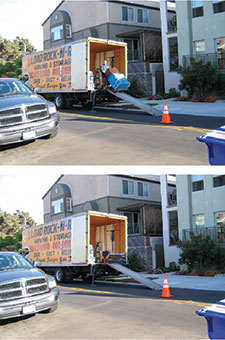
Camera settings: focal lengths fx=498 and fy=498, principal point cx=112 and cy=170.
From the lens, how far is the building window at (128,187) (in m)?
36.3

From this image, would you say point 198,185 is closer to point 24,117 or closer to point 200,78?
point 200,78

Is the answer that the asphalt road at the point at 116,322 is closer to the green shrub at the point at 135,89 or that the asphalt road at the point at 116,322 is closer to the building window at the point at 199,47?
the building window at the point at 199,47

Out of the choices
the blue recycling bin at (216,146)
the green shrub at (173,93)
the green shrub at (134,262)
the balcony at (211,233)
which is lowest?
the green shrub at (134,262)

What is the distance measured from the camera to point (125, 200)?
119ft

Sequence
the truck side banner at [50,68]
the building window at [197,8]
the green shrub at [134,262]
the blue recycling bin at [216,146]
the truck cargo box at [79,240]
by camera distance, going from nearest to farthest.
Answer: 1. the blue recycling bin at [216,146]
2. the truck cargo box at [79,240]
3. the truck side banner at [50,68]
4. the green shrub at [134,262]
5. the building window at [197,8]

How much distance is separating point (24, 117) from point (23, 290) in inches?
208

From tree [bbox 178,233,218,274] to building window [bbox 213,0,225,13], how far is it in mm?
16090

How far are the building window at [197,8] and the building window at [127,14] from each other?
10262mm

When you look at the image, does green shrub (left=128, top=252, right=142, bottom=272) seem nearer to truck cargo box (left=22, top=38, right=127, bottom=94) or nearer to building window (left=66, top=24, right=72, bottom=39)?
A: truck cargo box (left=22, top=38, right=127, bottom=94)

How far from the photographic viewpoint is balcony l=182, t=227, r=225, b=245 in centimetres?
2581

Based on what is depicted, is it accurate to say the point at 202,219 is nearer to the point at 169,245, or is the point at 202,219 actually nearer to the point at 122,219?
the point at 169,245

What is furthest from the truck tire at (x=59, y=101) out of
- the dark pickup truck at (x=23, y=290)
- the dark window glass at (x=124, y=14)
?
the dark window glass at (x=124, y=14)

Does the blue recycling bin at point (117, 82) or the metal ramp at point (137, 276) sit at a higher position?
the blue recycling bin at point (117, 82)

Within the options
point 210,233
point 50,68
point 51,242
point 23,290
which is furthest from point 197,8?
point 23,290
